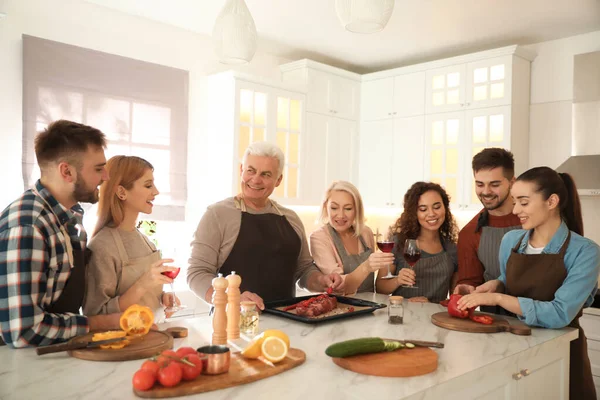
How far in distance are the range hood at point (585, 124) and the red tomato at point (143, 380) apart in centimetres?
423

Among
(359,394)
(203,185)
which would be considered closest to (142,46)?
(203,185)

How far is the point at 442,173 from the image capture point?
18.2 feet

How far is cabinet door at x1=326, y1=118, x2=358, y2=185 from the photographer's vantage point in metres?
5.94

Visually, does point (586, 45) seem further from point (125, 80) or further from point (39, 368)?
point (39, 368)

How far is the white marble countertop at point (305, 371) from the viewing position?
1.38 metres

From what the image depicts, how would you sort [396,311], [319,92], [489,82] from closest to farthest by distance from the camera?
[396,311] < [489,82] < [319,92]

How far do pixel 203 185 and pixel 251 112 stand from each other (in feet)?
2.81

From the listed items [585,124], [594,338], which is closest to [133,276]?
[594,338]

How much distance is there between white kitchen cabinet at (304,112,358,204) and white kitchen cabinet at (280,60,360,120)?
93 millimetres

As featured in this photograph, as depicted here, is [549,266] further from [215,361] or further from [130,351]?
[130,351]

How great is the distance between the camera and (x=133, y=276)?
2.19 meters

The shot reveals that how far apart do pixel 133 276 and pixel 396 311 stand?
1.12 m

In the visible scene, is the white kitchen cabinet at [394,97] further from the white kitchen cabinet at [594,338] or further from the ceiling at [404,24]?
the white kitchen cabinet at [594,338]

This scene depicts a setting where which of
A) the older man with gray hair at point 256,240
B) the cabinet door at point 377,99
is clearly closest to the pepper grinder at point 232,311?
the older man with gray hair at point 256,240
